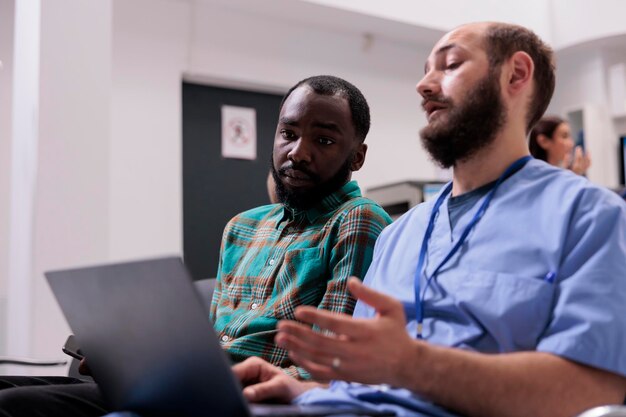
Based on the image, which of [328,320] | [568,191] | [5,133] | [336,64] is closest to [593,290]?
[568,191]

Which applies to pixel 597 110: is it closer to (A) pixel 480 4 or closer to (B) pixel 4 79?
(A) pixel 480 4

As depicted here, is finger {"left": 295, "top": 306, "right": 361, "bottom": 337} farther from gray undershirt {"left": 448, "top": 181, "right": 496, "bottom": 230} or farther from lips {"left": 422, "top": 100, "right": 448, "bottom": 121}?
A: lips {"left": 422, "top": 100, "right": 448, "bottom": 121}

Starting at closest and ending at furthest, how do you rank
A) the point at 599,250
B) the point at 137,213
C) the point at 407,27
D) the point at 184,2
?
1. the point at 599,250
2. the point at 137,213
3. the point at 184,2
4. the point at 407,27

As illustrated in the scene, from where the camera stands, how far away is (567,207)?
43.9 inches

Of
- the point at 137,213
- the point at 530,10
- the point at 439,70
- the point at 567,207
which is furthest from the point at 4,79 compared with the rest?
the point at 530,10

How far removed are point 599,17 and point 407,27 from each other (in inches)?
57.5

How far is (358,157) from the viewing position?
1.67m

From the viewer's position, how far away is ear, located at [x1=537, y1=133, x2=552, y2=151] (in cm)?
367

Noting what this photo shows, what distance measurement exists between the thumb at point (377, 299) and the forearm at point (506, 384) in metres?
0.08

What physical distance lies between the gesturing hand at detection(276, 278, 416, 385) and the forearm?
0.20ft

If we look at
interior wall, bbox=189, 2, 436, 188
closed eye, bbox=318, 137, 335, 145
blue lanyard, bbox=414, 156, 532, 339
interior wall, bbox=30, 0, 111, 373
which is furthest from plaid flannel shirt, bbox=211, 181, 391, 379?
interior wall, bbox=189, 2, 436, 188

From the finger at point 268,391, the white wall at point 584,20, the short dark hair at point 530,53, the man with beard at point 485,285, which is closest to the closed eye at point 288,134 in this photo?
the man with beard at point 485,285

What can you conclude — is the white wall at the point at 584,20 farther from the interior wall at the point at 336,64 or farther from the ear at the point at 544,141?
the ear at the point at 544,141

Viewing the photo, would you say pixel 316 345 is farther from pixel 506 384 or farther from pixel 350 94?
pixel 350 94
